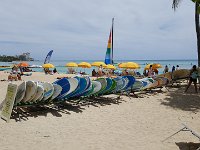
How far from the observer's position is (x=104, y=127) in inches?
289

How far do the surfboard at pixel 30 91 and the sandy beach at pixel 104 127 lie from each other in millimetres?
523

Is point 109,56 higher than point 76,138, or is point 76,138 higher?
point 109,56

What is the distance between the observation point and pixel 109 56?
119ft

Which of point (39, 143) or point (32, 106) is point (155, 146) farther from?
point (32, 106)

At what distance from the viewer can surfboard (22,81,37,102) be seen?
8.29 m

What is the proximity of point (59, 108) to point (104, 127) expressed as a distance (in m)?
2.74

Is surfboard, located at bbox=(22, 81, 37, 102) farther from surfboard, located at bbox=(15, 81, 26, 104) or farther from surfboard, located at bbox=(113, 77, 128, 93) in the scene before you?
surfboard, located at bbox=(113, 77, 128, 93)

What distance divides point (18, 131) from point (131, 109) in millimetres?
4616

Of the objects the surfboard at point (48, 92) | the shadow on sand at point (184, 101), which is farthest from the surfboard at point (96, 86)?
the shadow on sand at point (184, 101)

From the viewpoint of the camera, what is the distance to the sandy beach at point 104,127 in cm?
591

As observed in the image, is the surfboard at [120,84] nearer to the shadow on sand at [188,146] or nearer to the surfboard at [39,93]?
the surfboard at [39,93]

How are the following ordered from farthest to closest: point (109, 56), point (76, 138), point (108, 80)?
point (109, 56) < point (108, 80) < point (76, 138)

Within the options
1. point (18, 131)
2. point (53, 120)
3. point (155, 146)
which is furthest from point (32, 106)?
point (155, 146)

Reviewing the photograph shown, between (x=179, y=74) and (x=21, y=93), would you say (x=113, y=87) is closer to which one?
(x=21, y=93)
